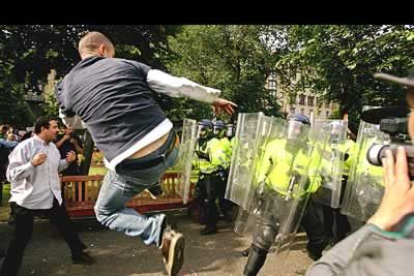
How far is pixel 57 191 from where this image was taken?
4617 mm

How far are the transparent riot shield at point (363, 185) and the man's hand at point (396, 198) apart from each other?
326 centimetres

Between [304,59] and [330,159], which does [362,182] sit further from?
[304,59]

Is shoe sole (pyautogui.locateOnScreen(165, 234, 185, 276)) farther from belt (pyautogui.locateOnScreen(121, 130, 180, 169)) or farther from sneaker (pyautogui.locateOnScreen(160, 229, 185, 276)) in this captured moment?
belt (pyautogui.locateOnScreen(121, 130, 180, 169))

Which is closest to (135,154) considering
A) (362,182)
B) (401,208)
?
(401,208)

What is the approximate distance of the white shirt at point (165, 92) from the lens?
232 cm

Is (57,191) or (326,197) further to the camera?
(326,197)

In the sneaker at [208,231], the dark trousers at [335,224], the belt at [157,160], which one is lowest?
the sneaker at [208,231]

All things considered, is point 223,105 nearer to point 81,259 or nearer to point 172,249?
point 172,249

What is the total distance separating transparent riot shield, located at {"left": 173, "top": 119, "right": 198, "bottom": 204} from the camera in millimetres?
5988

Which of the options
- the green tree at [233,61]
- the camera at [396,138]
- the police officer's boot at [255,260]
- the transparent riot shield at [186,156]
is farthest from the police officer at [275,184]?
the green tree at [233,61]

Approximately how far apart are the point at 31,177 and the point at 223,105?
9.20 ft

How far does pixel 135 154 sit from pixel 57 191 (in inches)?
99.4

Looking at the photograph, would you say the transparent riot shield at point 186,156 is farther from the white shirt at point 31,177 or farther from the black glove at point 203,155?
the white shirt at point 31,177

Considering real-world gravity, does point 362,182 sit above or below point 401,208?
below
